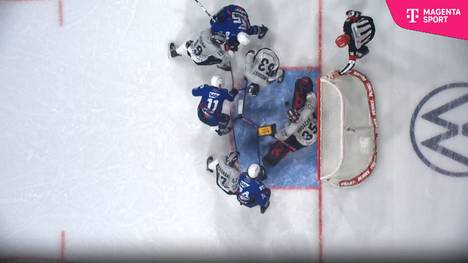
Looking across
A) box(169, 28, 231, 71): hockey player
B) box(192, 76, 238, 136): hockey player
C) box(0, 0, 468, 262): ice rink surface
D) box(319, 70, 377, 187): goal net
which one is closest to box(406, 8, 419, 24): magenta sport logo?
box(0, 0, 468, 262): ice rink surface

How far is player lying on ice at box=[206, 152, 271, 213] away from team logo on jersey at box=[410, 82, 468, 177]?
74.7 inches

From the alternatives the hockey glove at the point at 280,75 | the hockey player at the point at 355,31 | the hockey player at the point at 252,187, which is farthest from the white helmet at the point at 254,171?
the hockey player at the point at 355,31

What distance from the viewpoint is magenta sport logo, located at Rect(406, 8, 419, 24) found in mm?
6020

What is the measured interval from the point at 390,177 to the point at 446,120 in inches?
36.2

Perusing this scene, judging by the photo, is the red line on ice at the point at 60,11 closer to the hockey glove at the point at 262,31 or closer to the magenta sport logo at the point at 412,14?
the hockey glove at the point at 262,31

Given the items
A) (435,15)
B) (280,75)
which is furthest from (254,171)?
(435,15)

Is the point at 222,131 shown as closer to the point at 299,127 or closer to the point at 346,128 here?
the point at 299,127

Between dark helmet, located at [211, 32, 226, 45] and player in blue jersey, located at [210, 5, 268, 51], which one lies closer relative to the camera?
player in blue jersey, located at [210, 5, 268, 51]

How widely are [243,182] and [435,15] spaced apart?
2.86 metres

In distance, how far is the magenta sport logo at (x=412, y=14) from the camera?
602 cm

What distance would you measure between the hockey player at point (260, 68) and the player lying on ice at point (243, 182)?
820 millimetres

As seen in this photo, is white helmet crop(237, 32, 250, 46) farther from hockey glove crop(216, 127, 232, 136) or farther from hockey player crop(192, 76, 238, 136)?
hockey glove crop(216, 127, 232, 136)

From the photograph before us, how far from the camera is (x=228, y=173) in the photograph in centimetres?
582

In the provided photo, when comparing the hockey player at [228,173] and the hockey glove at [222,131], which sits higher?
the hockey glove at [222,131]
